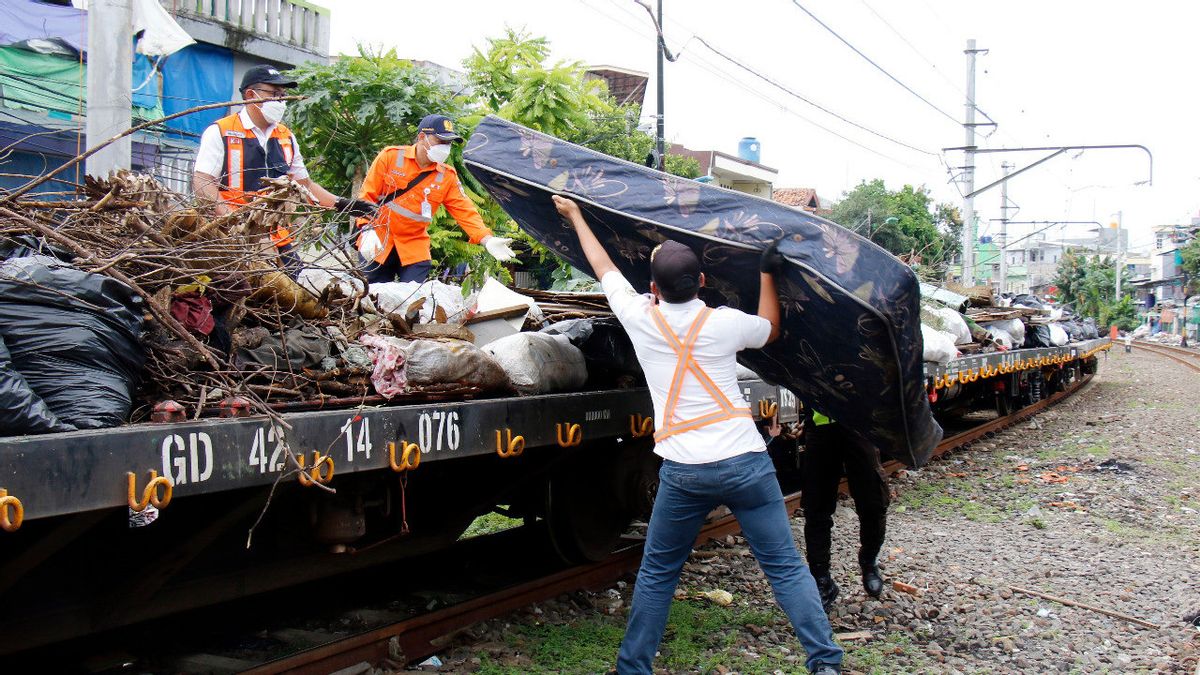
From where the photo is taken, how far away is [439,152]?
6.25 meters

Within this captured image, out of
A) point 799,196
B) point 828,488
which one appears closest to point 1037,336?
point 828,488

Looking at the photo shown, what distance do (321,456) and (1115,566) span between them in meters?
5.51

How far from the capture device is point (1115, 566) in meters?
6.83

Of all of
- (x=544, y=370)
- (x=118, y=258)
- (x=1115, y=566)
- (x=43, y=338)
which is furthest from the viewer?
(x=1115, y=566)

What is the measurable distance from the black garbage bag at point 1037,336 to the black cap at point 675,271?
42.6 ft

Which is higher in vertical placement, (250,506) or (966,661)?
(250,506)

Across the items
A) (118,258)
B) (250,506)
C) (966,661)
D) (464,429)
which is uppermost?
(118,258)

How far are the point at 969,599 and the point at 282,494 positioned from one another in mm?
3818

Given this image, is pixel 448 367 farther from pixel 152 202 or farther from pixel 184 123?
pixel 184 123

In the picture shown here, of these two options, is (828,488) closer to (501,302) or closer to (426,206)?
(501,302)

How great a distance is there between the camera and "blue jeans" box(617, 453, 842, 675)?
161 inches

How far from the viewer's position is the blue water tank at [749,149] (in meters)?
50.0

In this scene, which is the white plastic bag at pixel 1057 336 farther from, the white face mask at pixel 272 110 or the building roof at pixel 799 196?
the building roof at pixel 799 196

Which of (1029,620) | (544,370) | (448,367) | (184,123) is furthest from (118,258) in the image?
(184,123)
